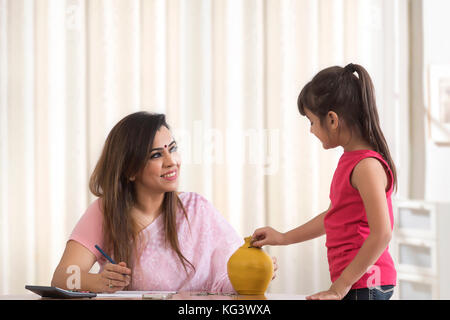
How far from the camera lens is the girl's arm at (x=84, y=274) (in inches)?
52.4

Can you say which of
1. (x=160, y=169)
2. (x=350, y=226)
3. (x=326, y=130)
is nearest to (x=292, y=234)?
(x=350, y=226)

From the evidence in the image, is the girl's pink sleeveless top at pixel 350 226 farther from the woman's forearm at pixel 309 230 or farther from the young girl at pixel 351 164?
the woman's forearm at pixel 309 230

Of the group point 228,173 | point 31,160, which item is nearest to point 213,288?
point 228,173

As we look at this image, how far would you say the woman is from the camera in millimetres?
1491

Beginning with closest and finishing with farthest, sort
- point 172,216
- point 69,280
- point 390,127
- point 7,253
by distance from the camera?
point 69,280
point 172,216
point 7,253
point 390,127

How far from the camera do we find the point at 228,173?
2678mm

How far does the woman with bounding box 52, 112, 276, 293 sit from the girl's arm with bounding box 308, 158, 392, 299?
427 mm

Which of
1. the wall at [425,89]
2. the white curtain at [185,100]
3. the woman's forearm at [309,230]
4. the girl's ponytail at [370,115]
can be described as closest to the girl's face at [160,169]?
the woman's forearm at [309,230]

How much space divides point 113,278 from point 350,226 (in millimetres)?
594

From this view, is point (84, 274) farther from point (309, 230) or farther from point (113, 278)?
point (309, 230)

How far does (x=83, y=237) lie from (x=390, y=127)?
184 cm

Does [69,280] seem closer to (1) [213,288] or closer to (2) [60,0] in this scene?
(1) [213,288]

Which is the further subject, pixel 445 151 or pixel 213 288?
pixel 445 151
